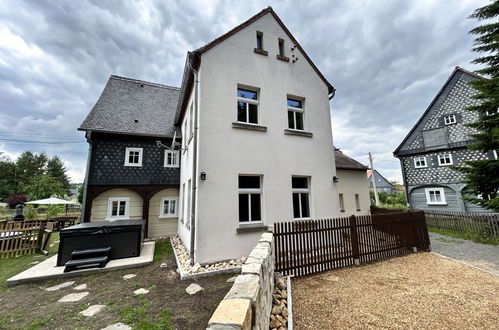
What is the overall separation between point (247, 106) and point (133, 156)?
7146mm

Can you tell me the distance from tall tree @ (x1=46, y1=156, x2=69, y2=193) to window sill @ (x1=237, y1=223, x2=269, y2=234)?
56.3 m

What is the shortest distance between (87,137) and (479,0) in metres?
19.5

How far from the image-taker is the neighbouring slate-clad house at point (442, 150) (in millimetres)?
14070

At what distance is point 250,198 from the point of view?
6145 millimetres

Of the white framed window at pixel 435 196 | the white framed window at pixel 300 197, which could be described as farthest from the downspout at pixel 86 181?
the white framed window at pixel 435 196

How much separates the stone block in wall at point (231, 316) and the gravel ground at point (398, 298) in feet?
7.00

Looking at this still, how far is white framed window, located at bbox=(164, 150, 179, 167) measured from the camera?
10.4 metres

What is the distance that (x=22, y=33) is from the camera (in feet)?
23.7

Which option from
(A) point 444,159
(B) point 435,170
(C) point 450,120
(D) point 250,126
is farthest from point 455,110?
(D) point 250,126

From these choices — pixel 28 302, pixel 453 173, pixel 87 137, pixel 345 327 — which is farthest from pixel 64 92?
pixel 453 173

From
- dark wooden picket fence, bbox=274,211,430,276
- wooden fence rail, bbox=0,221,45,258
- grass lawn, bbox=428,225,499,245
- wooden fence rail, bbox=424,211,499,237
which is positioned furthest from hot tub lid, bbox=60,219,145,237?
wooden fence rail, bbox=424,211,499,237

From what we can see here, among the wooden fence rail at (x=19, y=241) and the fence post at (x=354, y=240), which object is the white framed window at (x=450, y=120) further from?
the wooden fence rail at (x=19, y=241)

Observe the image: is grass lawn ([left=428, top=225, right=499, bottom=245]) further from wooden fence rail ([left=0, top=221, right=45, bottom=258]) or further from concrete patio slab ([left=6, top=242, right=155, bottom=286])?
wooden fence rail ([left=0, top=221, right=45, bottom=258])

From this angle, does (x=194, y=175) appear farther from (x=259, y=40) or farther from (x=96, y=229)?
(x=259, y=40)
